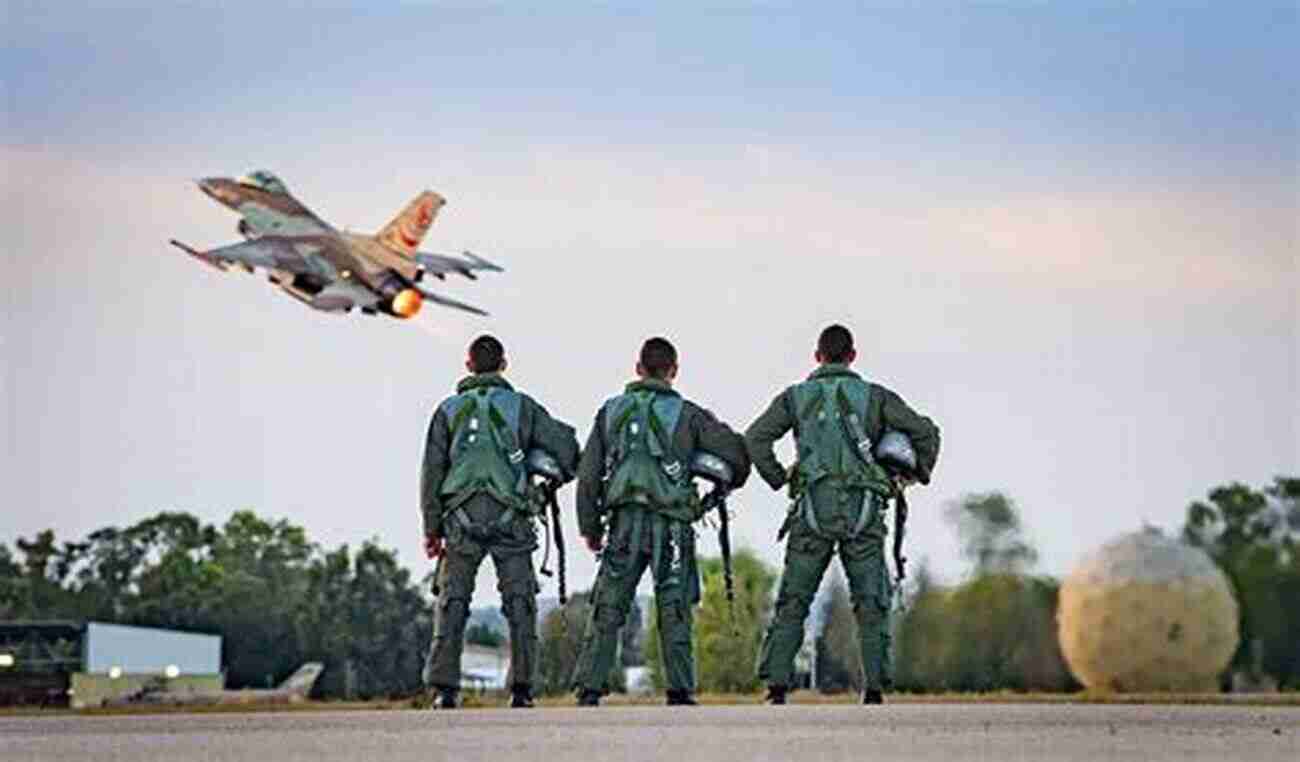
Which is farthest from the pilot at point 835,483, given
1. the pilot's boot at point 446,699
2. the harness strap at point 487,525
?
the pilot's boot at point 446,699

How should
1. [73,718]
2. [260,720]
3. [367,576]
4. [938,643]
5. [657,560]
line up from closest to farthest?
[260,720] < [73,718] < [657,560] < [938,643] < [367,576]

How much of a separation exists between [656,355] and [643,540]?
3.71ft

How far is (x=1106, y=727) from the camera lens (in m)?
15.3

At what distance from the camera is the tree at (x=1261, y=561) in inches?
1065

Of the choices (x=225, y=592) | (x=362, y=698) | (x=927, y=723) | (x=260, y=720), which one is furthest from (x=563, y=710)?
(x=225, y=592)

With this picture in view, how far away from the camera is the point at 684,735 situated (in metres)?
14.6

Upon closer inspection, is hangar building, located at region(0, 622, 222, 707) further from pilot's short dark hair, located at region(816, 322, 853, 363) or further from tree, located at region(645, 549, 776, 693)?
pilot's short dark hair, located at region(816, 322, 853, 363)

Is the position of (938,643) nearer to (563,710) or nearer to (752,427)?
(752,427)

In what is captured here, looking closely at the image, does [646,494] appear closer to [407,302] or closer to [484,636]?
[484,636]

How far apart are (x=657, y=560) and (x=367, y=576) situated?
39571 millimetres

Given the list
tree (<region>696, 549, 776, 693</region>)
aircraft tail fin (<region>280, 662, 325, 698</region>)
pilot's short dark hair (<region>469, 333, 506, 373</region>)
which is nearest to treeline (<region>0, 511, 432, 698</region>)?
aircraft tail fin (<region>280, 662, 325, 698</region>)

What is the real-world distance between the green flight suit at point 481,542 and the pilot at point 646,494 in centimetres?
32

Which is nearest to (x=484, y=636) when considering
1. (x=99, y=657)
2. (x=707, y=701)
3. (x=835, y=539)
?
(x=707, y=701)

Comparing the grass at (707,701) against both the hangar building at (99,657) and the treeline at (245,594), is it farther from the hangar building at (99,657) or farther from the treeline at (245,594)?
the hangar building at (99,657)
